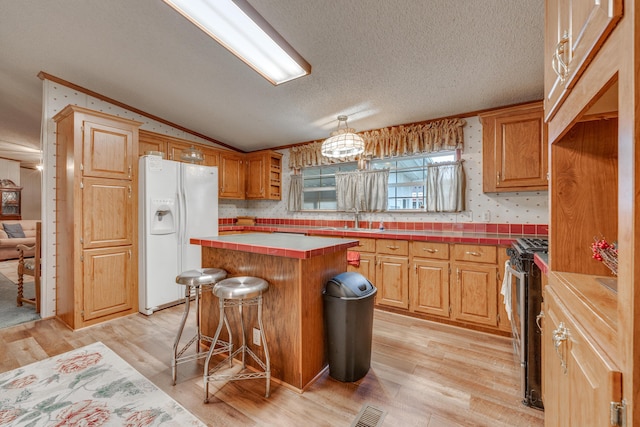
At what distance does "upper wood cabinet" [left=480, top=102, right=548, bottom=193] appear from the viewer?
8.82 feet

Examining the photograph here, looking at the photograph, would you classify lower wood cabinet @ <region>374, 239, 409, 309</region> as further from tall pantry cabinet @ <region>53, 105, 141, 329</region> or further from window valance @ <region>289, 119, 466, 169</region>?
tall pantry cabinet @ <region>53, 105, 141, 329</region>

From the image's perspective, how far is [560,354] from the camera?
0.96m

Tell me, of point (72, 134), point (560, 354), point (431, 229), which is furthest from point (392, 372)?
point (72, 134)

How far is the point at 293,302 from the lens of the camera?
186cm

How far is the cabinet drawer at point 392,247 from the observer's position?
3.08m

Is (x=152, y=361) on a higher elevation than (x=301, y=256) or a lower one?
lower

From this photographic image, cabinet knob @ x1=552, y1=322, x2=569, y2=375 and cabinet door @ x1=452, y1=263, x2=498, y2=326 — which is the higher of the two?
cabinet knob @ x1=552, y1=322, x2=569, y2=375

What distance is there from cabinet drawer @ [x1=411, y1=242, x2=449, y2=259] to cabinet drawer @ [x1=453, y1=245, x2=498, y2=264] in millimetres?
97

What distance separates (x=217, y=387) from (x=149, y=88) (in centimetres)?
335

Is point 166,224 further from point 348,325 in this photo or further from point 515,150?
point 515,150

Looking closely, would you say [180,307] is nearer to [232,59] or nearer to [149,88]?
[149,88]

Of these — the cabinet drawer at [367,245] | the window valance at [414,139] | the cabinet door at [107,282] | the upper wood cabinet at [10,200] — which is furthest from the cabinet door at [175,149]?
the upper wood cabinet at [10,200]

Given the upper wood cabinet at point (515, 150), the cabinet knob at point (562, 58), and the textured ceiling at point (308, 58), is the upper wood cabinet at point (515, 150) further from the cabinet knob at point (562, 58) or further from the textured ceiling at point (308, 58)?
the cabinet knob at point (562, 58)

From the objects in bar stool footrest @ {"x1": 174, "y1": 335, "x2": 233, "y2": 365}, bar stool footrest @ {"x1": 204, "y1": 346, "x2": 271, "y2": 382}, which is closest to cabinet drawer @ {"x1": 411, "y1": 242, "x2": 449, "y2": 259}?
bar stool footrest @ {"x1": 204, "y1": 346, "x2": 271, "y2": 382}
